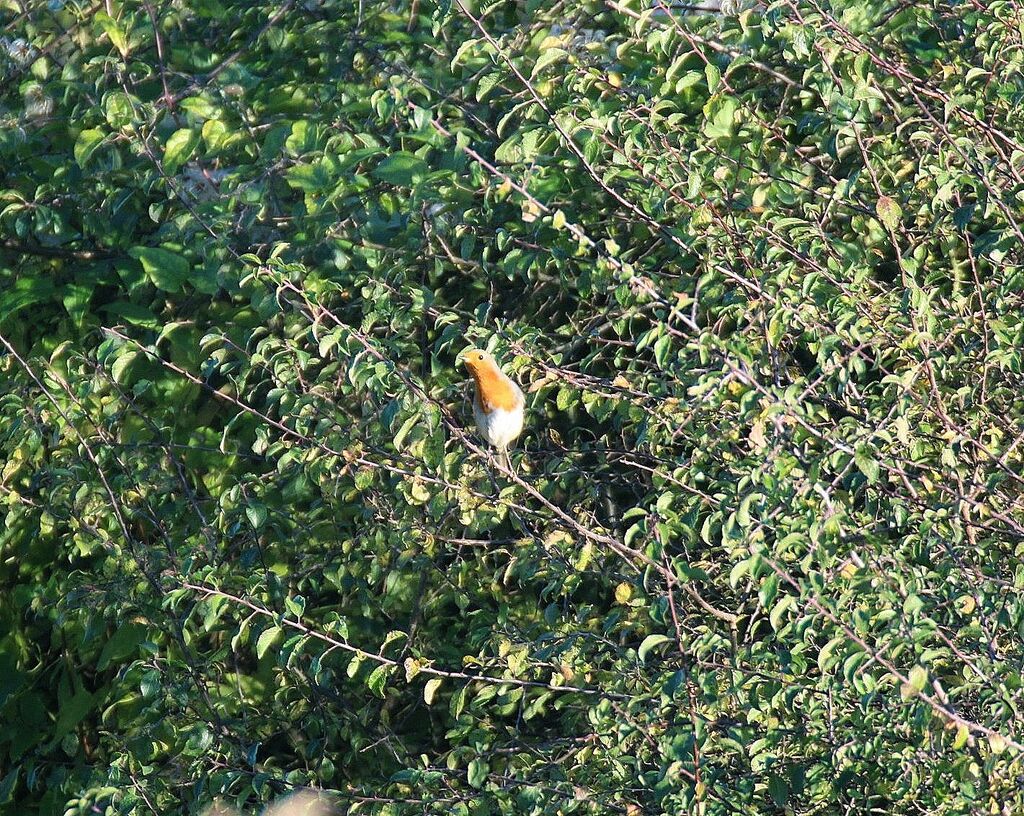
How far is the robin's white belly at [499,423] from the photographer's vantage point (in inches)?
142

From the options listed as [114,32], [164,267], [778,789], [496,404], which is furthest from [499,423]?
[114,32]

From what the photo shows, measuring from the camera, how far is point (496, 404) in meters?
3.64

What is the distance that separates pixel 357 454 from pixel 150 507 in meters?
0.86

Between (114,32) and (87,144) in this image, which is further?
(114,32)

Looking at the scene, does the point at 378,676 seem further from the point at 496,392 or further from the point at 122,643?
the point at 122,643

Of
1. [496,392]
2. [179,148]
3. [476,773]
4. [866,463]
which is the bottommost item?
Result: [476,773]

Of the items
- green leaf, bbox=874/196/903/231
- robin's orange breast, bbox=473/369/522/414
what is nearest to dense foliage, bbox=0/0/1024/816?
green leaf, bbox=874/196/903/231

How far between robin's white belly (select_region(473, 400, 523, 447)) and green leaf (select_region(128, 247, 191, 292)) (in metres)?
1.02

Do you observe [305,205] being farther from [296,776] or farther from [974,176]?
[974,176]

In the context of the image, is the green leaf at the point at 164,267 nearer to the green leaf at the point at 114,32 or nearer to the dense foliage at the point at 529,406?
the dense foliage at the point at 529,406

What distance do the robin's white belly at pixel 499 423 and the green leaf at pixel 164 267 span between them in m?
1.02

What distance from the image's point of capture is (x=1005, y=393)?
317 centimetres

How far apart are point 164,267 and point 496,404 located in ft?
3.64

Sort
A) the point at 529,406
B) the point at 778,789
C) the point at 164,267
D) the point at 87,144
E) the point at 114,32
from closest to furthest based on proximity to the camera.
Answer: the point at 778,789
the point at 529,406
the point at 87,144
the point at 114,32
the point at 164,267
